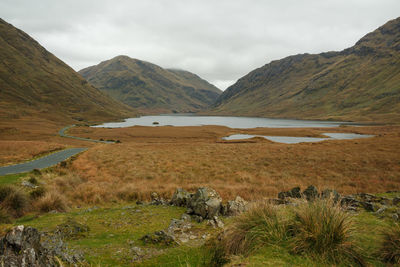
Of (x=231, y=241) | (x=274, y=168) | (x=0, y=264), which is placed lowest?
(x=274, y=168)

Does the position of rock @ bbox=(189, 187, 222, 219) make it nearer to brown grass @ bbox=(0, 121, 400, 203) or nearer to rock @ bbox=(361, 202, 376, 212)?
brown grass @ bbox=(0, 121, 400, 203)

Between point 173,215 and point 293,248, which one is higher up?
point 293,248

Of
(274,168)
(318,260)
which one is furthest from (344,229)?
(274,168)

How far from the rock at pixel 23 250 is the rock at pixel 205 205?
279 inches

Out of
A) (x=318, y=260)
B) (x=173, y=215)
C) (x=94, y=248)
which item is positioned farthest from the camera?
(x=173, y=215)

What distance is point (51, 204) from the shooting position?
1279cm

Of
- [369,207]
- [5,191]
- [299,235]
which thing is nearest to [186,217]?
[299,235]

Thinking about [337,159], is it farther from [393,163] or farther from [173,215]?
[173,215]

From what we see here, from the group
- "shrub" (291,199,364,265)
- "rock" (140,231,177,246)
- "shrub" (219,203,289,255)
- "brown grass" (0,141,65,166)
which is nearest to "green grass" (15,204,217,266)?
"rock" (140,231,177,246)

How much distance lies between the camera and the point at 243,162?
3278 cm

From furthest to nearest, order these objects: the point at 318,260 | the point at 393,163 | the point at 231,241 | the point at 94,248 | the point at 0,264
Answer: the point at 393,163 < the point at 94,248 < the point at 231,241 < the point at 318,260 < the point at 0,264

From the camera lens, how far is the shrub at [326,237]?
182 inches

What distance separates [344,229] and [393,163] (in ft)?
106

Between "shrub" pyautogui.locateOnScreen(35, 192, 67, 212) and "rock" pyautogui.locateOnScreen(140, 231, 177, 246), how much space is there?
25.7 ft
